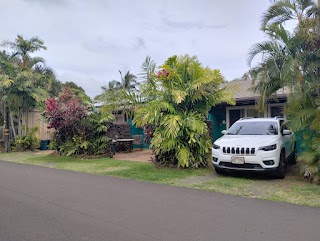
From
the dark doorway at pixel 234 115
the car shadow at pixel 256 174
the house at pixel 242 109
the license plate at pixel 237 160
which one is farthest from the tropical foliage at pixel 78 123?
the license plate at pixel 237 160

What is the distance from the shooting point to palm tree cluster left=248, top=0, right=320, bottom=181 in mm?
7938

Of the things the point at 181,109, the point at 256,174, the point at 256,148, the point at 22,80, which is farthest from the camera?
the point at 22,80

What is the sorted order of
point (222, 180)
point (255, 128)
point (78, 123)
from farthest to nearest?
point (78, 123)
point (255, 128)
point (222, 180)

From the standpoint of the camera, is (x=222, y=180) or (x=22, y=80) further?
(x=22, y=80)

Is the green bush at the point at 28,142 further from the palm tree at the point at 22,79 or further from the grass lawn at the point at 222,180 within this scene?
the grass lawn at the point at 222,180

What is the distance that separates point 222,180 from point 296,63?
434 centimetres

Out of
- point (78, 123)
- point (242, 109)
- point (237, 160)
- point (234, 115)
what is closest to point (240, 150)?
point (237, 160)

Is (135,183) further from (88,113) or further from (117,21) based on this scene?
(117,21)

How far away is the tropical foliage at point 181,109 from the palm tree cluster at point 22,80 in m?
9.65

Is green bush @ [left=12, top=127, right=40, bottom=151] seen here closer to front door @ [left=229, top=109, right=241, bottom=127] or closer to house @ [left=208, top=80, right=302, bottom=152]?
house @ [left=208, top=80, right=302, bottom=152]

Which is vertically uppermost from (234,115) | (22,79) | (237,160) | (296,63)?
(22,79)

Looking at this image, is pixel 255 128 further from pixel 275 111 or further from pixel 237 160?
pixel 275 111

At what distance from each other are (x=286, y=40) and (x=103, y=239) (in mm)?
8597

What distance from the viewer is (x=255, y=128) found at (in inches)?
377
